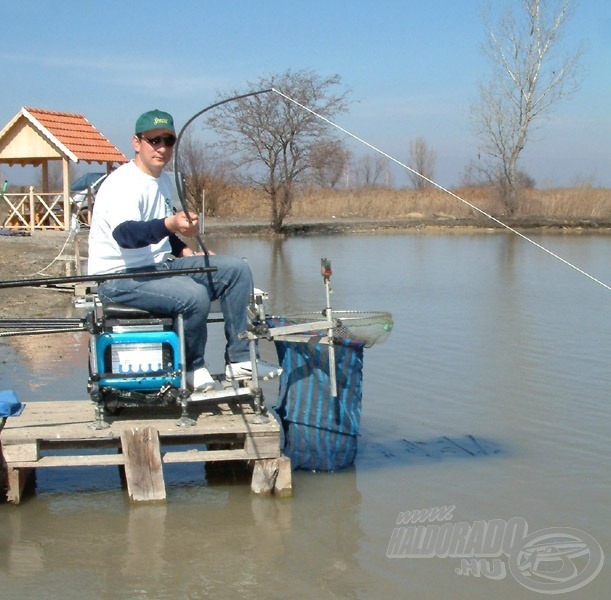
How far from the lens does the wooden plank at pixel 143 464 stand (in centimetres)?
540

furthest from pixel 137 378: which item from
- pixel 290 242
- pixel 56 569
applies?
pixel 290 242

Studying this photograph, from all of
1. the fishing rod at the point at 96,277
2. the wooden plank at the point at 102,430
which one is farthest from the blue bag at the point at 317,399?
the fishing rod at the point at 96,277

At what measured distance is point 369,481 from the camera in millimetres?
6020

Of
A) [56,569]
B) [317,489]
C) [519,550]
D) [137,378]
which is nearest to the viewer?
[56,569]

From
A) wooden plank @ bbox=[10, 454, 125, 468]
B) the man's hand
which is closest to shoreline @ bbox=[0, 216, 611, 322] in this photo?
wooden plank @ bbox=[10, 454, 125, 468]

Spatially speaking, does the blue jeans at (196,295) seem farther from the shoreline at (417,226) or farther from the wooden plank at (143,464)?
the shoreline at (417,226)

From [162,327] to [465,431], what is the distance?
2634 mm

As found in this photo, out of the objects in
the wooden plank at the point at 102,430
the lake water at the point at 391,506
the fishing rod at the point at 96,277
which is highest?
the fishing rod at the point at 96,277

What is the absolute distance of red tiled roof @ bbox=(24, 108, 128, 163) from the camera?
2486cm

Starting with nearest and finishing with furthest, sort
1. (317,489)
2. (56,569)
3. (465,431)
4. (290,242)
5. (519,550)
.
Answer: (56,569), (519,550), (317,489), (465,431), (290,242)

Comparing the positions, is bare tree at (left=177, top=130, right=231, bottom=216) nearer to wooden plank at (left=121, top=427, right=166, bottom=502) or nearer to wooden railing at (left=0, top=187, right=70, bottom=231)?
wooden railing at (left=0, top=187, right=70, bottom=231)

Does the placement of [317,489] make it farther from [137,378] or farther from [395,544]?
[137,378]

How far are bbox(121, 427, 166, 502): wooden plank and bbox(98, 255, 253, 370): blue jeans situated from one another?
519 mm

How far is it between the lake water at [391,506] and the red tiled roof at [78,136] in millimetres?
15374
